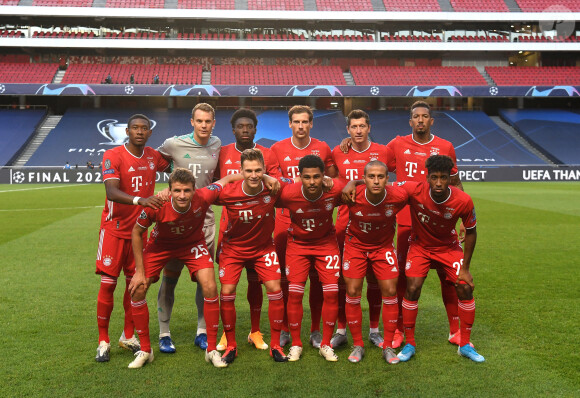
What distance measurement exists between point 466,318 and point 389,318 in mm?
696

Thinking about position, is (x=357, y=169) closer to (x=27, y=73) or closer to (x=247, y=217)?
(x=247, y=217)

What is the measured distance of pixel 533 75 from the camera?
41.5 meters

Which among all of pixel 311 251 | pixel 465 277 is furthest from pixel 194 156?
pixel 465 277

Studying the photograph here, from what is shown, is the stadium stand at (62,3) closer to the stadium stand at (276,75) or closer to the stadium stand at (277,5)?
the stadium stand at (276,75)

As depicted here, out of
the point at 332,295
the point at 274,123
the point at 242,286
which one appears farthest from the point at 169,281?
the point at 274,123

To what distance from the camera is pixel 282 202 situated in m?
5.16

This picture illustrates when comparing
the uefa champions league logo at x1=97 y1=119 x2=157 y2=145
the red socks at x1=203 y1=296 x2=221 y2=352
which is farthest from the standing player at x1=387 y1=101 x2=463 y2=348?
the uefa champions league logo at x1=97 y1=119 x2=157 y2=145

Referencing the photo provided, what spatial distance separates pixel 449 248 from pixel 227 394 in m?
2.46

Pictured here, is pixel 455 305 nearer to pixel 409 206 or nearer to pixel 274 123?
pixel 409 206

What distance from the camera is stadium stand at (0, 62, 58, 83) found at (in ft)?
126

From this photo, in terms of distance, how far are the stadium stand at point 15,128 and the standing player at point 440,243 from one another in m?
33.5

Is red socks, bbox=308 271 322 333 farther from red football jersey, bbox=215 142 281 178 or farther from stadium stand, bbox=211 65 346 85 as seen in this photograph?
stadium stand, bbox=211 65 346 85

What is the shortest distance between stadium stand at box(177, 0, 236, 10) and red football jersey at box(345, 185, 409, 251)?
38299mm

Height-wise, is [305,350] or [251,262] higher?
[251,262]
